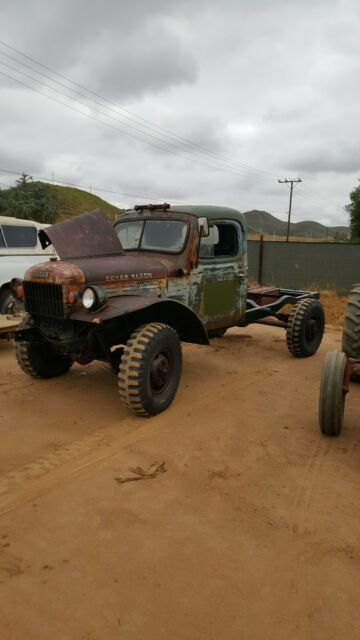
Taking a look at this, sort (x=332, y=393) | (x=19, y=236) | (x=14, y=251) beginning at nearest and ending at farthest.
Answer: (x=332, y=393) < (x=14, y=251) < (x=19, y=236)

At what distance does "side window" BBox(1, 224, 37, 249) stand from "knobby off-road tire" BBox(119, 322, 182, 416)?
195 inches

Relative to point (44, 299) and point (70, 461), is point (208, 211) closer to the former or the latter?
point (44, 299)

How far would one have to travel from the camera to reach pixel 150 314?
16.8ft

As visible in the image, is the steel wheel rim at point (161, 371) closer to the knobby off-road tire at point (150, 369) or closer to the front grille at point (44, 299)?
the knobby off-road tire at point (150, 369)

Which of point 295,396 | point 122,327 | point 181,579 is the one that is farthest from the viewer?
point 295,396

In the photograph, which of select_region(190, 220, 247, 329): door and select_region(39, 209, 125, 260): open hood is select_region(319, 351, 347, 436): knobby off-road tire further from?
select_region(39, 209, 125, 260): open hood

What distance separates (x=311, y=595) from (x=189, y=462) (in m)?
1.51

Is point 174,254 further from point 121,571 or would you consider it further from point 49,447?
point 121,571

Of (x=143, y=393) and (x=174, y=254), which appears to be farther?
(x=174, y=254)

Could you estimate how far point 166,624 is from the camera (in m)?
2.15

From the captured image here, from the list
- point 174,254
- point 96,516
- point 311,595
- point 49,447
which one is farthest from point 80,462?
point 174,254

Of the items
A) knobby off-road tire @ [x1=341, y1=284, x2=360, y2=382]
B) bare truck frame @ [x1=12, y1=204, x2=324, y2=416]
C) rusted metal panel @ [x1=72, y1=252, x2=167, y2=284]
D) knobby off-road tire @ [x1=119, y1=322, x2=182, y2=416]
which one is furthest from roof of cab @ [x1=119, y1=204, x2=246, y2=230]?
knobby off-road tire @ [x1=341, y1=284, x2=360, y2=382]

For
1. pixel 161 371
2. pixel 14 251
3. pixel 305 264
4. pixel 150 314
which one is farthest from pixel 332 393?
pixel 305 264

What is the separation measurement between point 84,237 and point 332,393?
2977 mm
